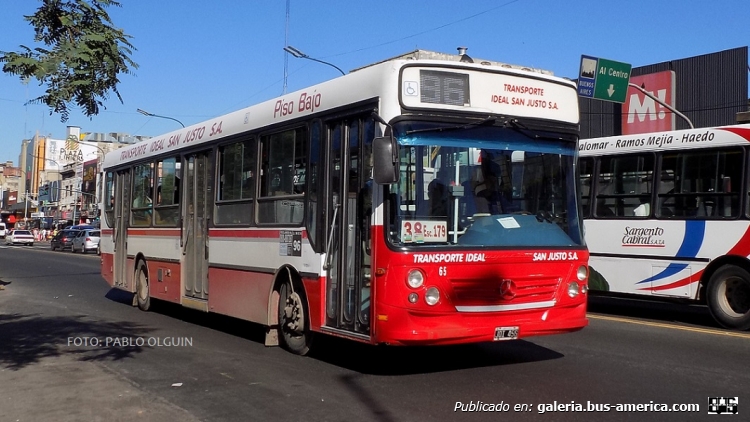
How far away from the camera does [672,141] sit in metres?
12.6

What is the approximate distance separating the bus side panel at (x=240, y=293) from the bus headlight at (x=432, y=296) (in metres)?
2.94

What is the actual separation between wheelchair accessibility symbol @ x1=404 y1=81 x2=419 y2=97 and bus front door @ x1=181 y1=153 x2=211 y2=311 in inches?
199

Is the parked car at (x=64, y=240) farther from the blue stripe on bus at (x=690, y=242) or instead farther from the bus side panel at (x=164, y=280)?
the blue stripe on bus at (x=690, y=242)

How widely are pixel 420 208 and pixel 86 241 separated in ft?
141

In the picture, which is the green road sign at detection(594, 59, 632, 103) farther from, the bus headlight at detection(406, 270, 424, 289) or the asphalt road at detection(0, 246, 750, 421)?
the bus headlight at detection(406, 270, 424, 289)

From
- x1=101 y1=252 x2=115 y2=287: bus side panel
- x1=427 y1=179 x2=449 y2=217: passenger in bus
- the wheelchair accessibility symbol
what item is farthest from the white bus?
x1=101 y1=252 x2=115 y2=287: bus side panel

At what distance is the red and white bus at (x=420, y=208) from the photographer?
24.4 ft

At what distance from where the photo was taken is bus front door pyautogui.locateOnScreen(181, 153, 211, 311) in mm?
11922

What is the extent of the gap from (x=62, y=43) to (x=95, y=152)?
9477 centimetres

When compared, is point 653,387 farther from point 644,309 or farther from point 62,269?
point 62,269

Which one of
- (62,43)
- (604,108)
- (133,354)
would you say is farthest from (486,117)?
(604,108)

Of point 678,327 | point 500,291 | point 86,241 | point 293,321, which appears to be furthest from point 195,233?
point 86,241

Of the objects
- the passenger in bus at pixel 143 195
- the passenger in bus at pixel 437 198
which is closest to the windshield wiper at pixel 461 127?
the passenger in bus at pixel 437 198

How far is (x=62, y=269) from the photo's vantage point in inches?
1132
